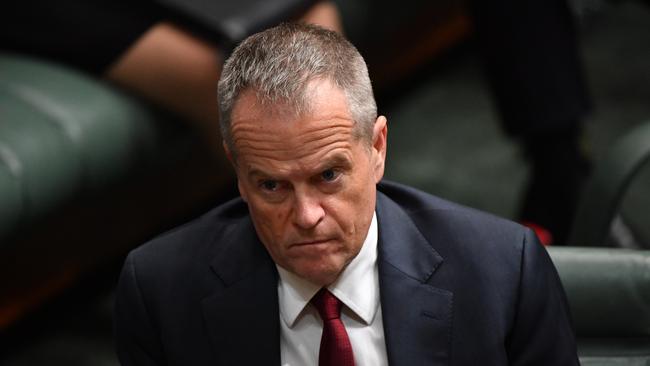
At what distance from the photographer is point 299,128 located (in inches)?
60.6

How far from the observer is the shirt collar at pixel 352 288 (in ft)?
5.74

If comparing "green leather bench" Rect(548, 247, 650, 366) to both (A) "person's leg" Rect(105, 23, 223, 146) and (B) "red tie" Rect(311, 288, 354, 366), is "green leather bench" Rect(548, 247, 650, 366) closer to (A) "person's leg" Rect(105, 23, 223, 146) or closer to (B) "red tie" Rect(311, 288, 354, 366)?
(B) "red tie" Rect(311, 288, 354, 366)

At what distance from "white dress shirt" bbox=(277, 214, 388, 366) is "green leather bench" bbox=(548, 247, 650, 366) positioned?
331 mm

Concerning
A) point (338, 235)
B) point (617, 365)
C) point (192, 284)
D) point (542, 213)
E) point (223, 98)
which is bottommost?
point (542, 213)

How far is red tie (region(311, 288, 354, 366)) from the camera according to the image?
5.66ft

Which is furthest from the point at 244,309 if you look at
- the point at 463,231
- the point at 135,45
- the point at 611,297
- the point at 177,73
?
the point at 135,45

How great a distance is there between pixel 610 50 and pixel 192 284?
8.93 ft

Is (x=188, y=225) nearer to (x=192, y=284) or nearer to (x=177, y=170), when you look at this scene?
(x=192, y=284)

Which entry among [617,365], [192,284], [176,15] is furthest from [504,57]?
[192,284]

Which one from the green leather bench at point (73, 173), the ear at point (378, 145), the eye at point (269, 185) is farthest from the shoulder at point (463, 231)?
the green leather bench at point (73, 173)

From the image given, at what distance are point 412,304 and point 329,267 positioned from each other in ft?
0.53

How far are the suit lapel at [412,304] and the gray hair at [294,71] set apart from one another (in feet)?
0.73

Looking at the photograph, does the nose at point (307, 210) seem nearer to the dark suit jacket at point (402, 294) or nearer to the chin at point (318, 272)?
the chin at point (318, 272)

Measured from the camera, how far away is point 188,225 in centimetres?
185
